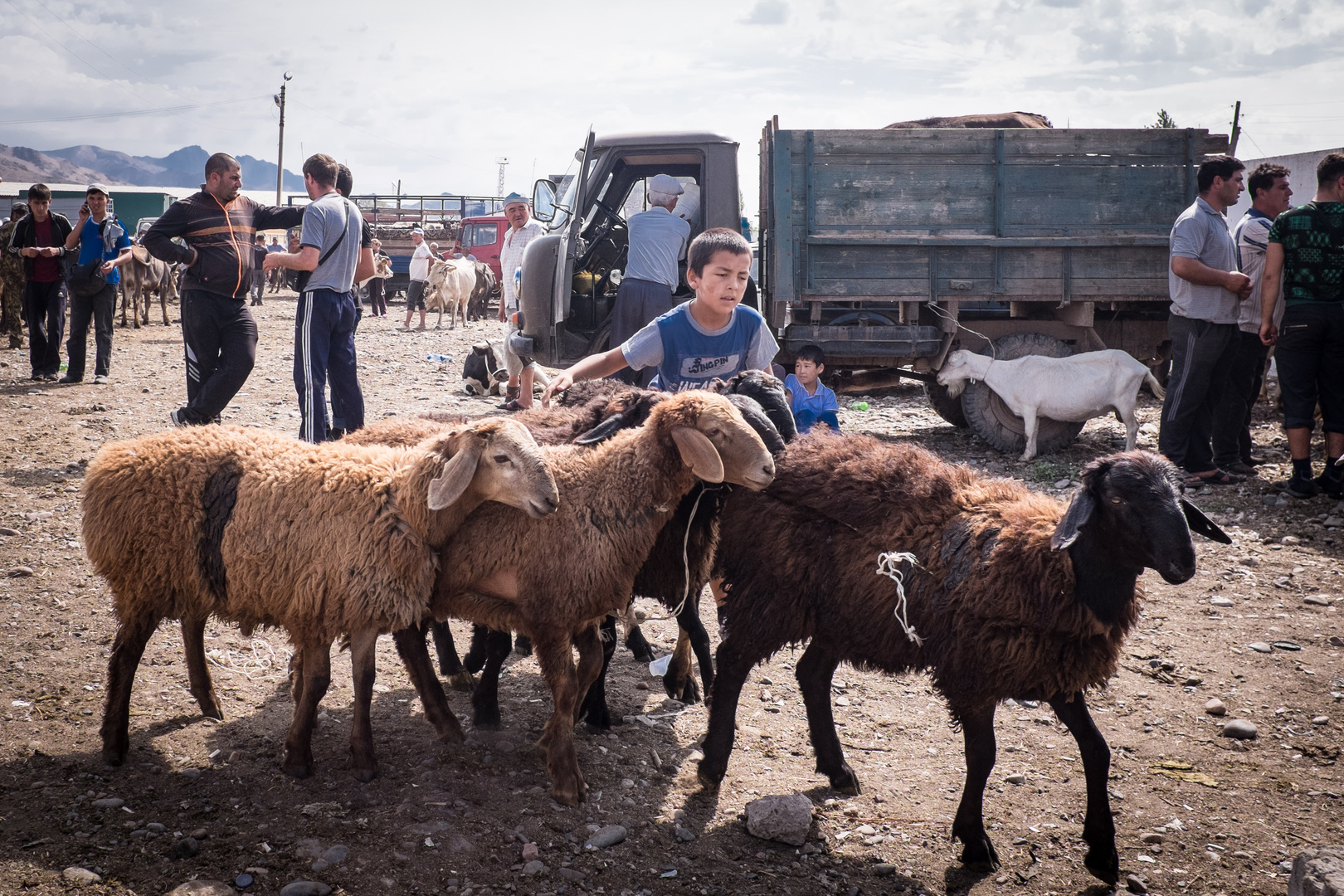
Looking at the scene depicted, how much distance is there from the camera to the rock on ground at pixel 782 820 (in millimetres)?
3240

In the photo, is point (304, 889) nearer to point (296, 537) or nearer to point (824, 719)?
point (296, 537)

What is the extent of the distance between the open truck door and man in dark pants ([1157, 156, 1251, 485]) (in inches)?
215

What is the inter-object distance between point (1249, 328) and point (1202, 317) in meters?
0.49

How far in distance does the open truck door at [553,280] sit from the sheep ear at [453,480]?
6.38 m

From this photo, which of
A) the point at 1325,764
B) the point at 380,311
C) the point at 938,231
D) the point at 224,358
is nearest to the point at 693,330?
the point at 1325,764

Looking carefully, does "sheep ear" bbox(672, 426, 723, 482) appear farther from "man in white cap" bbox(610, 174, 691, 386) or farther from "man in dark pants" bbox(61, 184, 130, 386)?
"man in dark pants" bbox(61, 184, 130, 386)

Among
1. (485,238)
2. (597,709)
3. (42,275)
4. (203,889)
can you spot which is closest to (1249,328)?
(597,709)

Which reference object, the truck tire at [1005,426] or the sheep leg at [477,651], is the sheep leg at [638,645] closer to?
the sheep leg at [477,651]

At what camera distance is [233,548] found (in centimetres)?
350

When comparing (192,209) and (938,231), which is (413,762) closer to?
(192,209)

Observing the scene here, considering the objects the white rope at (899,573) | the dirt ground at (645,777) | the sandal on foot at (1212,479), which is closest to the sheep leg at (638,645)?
the dirt ground at (645,777)

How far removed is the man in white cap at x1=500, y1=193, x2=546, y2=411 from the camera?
9.95 meters

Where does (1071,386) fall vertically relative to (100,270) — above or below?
below

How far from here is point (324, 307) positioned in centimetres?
635
